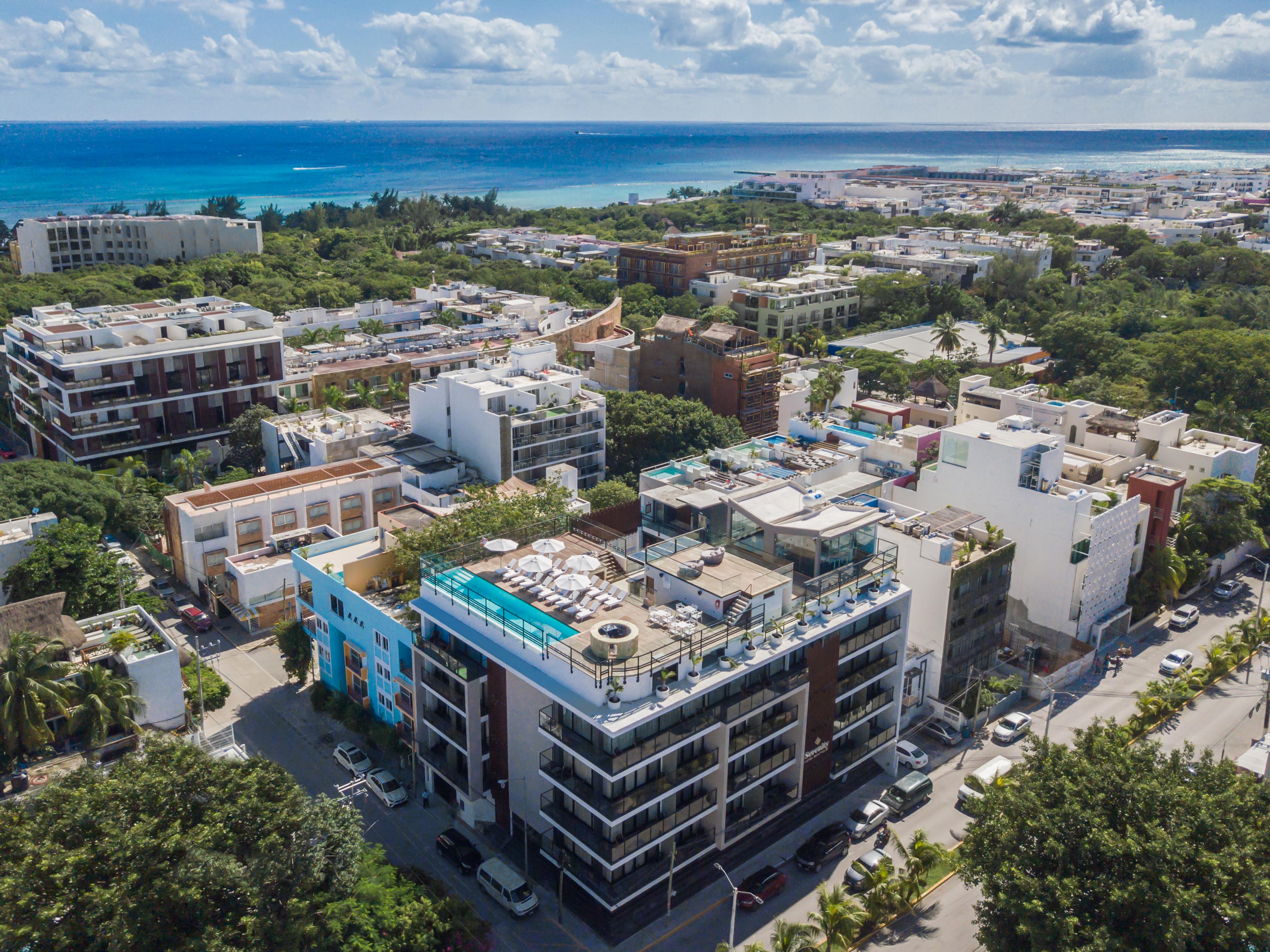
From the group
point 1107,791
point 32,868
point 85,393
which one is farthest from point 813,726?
point 85,393

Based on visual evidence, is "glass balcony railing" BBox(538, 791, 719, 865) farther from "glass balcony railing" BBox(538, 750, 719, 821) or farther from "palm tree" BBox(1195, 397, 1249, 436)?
"palm tree" BBox(1195, 397, 1249, 436)

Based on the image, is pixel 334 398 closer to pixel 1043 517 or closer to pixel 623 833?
pixel 1043 517

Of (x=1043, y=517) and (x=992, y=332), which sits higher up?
(x=992, y=332)

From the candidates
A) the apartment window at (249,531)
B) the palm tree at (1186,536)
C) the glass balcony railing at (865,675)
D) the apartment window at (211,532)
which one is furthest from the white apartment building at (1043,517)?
the apartment window at (211,532)

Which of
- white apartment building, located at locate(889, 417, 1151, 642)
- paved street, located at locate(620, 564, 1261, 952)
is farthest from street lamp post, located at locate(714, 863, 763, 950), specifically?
white apartment building, located at locate(889, 417, 1151, 642)

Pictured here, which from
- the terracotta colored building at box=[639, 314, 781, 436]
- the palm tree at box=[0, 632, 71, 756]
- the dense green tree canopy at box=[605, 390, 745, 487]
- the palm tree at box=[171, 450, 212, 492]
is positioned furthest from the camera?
the terracotta colored building at box=[639, 314, 781, 436]

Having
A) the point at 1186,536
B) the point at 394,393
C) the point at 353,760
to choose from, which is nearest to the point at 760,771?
the point at 353,760
